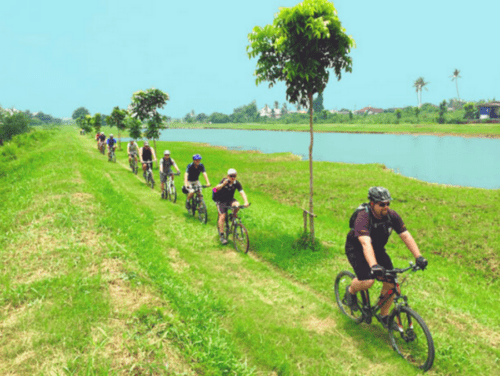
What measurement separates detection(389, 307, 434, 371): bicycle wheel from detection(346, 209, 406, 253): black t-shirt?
43.7 inches

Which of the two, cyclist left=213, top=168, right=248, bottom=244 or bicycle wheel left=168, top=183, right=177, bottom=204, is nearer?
cyclist left=213, top=168, right=248, bottom=244

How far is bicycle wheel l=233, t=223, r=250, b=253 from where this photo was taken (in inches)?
373

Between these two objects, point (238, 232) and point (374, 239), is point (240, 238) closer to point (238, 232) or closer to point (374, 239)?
point (238, 232)

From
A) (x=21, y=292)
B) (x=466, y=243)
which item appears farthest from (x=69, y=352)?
(x=466, y=243)

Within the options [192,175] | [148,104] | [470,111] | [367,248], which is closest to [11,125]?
[148,104]

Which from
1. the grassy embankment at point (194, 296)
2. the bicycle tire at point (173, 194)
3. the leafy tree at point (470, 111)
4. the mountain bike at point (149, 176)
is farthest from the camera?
the leafy tree at point (470, 111)

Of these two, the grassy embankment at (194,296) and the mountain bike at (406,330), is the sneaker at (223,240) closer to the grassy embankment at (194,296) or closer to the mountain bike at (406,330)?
the grassy embankment at (194,296)

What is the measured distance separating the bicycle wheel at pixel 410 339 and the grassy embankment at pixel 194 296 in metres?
0.24

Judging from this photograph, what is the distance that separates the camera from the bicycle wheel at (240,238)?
9.48 meters

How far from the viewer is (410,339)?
5.04 meters

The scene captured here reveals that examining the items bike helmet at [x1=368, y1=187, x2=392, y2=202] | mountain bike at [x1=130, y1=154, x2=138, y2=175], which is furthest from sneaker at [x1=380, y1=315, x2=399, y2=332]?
mountain bike at [x1=130, y1=154, x2=138, y2=175]

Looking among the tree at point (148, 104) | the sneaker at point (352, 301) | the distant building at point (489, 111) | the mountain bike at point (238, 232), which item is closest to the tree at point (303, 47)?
the mountain bike at point (238, 232)

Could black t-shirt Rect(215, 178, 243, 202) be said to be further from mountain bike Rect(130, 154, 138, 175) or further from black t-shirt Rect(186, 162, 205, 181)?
mountain bike Rect(130, 154, 138, 175)

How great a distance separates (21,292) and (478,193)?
22081 millimetres
